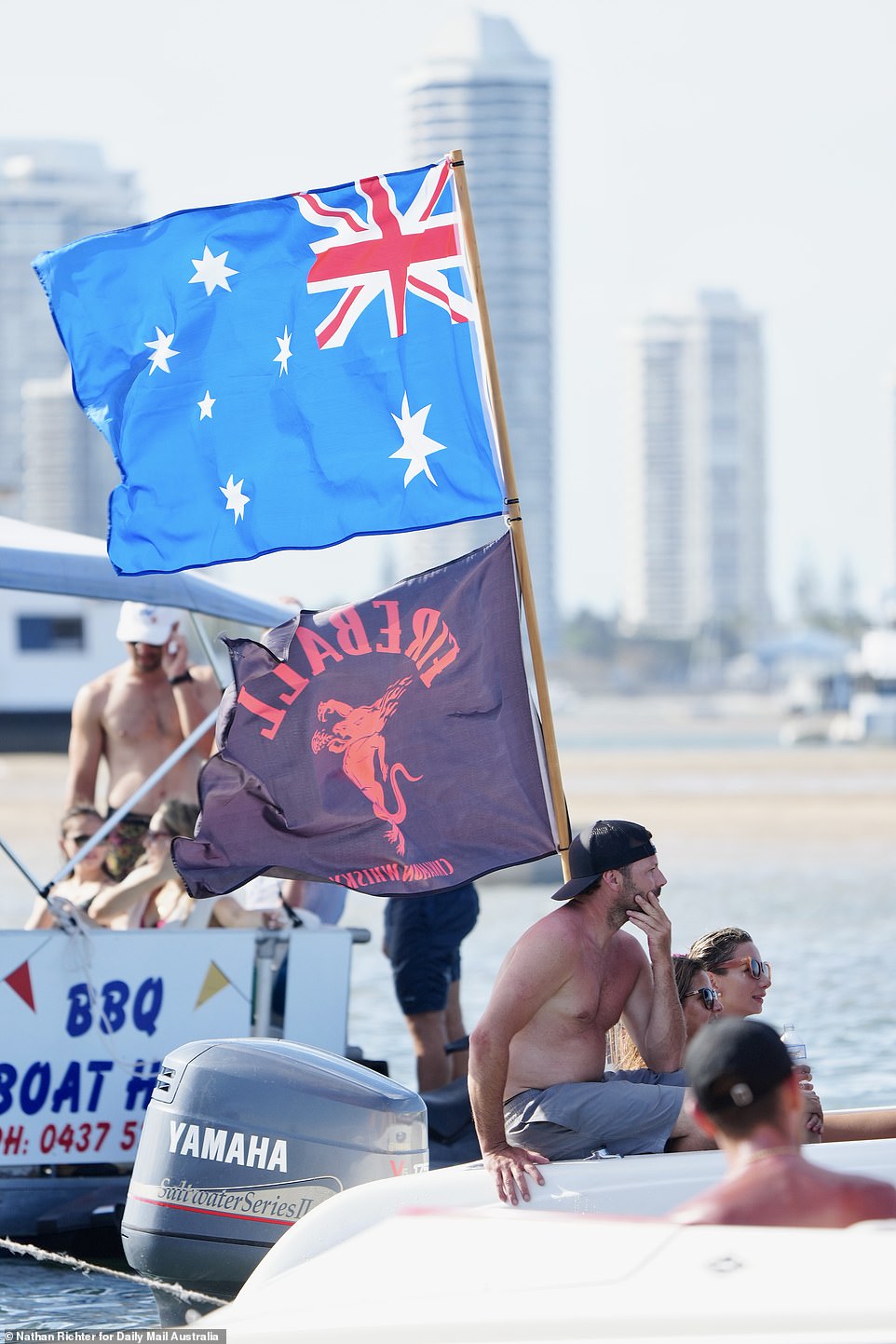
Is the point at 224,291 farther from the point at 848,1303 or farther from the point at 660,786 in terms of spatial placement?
the point at 660,786

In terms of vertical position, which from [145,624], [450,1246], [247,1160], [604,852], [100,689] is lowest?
[247,1160]

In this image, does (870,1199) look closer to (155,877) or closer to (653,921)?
(653,921)

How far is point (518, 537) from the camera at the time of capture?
5.56 meters

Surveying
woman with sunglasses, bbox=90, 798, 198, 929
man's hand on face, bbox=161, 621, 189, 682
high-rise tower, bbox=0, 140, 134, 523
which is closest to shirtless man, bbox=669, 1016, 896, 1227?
woman with sunglasses, bbox=90, 798, 198, 929

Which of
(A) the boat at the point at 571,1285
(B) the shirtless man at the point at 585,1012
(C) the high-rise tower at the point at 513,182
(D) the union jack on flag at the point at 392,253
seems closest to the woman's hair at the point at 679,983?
(B) the shirtless man at the point at 585,1012

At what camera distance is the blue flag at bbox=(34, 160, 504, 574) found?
5758mm

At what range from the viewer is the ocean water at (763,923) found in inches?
260

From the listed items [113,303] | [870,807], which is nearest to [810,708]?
[870,807]

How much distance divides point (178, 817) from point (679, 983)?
2.62 meters

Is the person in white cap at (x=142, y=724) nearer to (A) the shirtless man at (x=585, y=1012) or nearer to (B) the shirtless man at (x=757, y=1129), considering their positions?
(A) the shirtless man at (x=585, y=1012)

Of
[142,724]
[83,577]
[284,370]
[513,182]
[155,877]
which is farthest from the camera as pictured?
[513,182]

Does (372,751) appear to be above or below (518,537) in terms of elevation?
below

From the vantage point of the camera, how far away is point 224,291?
5902 mm

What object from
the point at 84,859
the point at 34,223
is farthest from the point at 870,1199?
the point at 34,223
